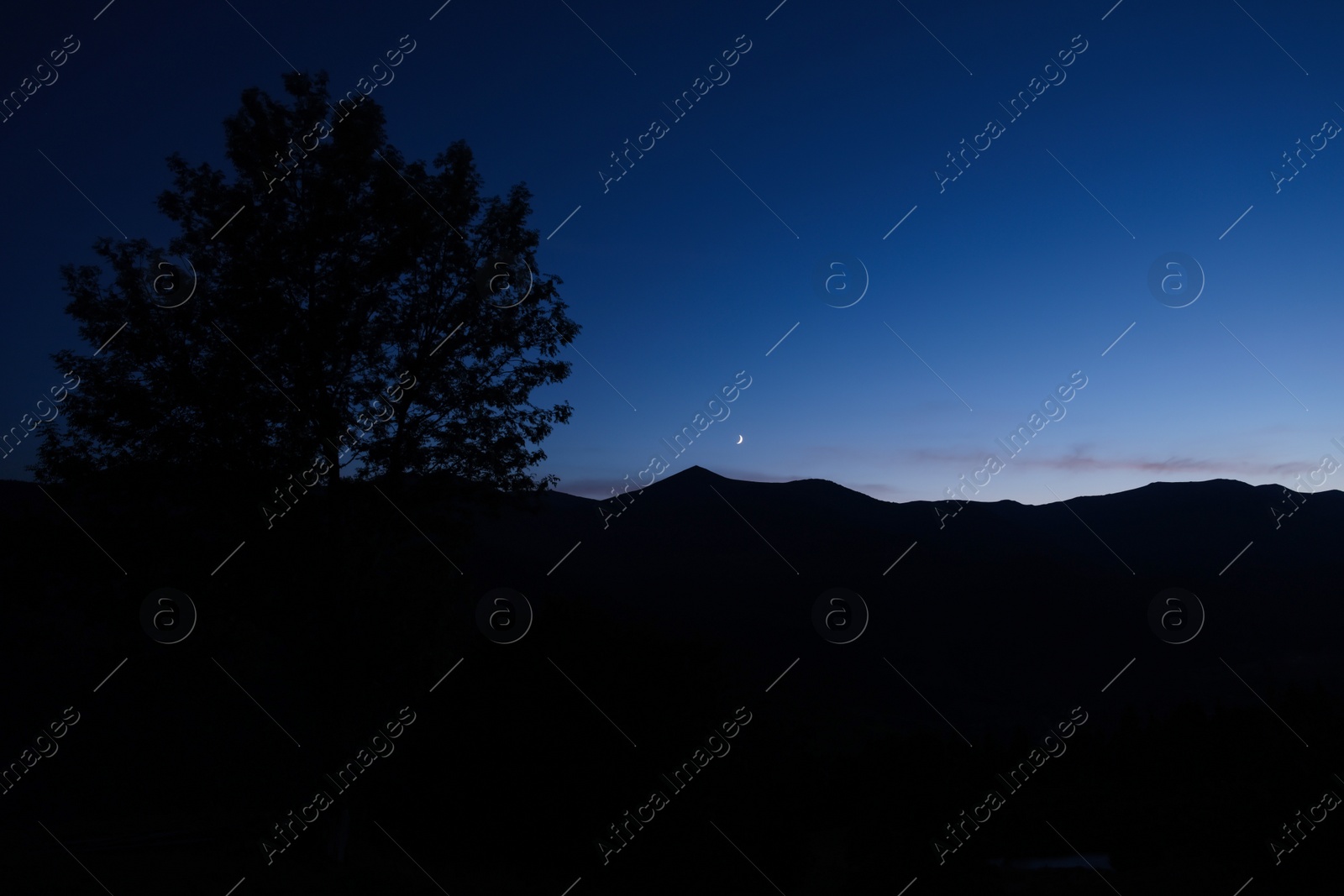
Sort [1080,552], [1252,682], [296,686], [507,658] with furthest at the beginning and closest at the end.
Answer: [1080,552], [1252,682], [507,658], [296,686]

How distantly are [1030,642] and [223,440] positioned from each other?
113243 mm

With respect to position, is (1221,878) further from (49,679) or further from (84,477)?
(49,679)

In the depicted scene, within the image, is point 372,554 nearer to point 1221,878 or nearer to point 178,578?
point 178,578

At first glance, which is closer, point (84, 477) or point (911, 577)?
point (84, 477)

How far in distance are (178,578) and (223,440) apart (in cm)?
217

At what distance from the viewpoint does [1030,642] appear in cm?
10506

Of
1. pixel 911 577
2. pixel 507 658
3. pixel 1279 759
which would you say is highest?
pixel 507 658

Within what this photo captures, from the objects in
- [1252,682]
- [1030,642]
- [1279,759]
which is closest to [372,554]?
[1279,759]

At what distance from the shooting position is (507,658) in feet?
52.5

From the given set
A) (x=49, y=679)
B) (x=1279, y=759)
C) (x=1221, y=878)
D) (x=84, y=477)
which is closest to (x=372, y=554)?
(x=84, y=477)

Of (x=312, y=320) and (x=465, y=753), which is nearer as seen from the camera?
(x=312, y=320)

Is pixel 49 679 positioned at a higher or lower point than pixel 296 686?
higher

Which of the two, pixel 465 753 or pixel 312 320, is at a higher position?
pixel 312 320

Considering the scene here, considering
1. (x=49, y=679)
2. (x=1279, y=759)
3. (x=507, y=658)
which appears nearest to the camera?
(x=507, y=658)
